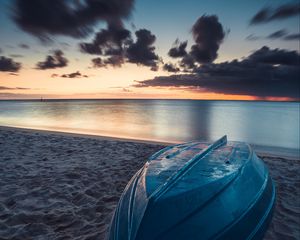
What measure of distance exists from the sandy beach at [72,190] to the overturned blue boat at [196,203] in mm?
902

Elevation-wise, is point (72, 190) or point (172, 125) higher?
point (72, 190)

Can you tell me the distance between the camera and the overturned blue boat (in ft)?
6.40

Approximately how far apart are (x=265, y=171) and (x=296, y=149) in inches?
376

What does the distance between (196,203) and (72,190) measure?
3080 millimetres

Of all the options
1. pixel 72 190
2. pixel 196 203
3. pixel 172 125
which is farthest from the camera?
pixel 172 125

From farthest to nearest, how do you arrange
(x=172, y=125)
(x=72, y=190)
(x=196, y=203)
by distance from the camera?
1. (x=172, y=125)
2. (x=72, y=190)
3. (x=196, y=203)

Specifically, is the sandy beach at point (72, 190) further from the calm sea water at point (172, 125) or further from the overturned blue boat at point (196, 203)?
the calm sea water at point (172, 125)

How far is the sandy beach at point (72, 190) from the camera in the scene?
10.5 feet

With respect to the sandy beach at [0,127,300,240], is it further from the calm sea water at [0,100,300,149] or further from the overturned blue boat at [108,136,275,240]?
the calm sea water at [0,100,300,149]

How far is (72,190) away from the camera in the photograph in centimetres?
438

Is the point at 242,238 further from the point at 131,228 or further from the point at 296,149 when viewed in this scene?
the point at 296,149

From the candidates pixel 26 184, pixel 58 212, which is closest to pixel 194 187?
pixel 58 212

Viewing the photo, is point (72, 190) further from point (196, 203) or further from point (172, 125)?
point (172, 125)

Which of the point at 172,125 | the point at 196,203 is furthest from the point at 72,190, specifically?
the point at 172,125
